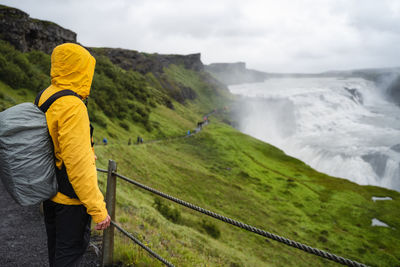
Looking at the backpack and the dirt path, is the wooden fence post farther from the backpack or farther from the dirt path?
the backpack

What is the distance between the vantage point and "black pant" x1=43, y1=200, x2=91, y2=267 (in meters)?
3.27

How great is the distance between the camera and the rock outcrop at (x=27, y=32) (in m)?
38.6

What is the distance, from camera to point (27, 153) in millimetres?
2834

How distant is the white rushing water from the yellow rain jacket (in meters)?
76.7

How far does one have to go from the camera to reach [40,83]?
31141 mm

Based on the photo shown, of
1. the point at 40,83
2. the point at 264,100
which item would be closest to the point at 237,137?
the point at 40,83

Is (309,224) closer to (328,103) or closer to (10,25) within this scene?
(10,25)

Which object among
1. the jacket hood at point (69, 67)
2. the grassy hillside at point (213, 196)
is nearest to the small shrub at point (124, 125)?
the grassy hillside at point (213, 196)

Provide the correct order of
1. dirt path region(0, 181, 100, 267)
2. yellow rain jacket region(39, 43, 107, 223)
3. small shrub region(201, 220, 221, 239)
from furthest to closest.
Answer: small shrub region(201, 220, 221, 239) < dirt path region(0, 181, 100, 267) < yellow rain jacket region(39, 43, 107, 223)

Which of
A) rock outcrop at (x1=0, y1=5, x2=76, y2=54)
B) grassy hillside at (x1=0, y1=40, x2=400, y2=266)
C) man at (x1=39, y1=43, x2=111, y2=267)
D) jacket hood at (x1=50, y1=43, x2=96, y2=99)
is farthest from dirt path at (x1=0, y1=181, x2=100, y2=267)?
rock outcrop at (x1=0, y1=5, x2=76, y2=54)

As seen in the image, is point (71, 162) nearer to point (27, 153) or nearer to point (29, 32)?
point (27, 153)

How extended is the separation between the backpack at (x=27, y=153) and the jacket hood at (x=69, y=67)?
175 millimetres

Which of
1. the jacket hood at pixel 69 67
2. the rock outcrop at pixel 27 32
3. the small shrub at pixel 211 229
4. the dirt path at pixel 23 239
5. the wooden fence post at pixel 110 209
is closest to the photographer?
the jacket hood at pixel 69 67

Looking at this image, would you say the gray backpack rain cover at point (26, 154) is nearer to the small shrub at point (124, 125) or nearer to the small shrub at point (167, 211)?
the small shrub at point (167, 211)
